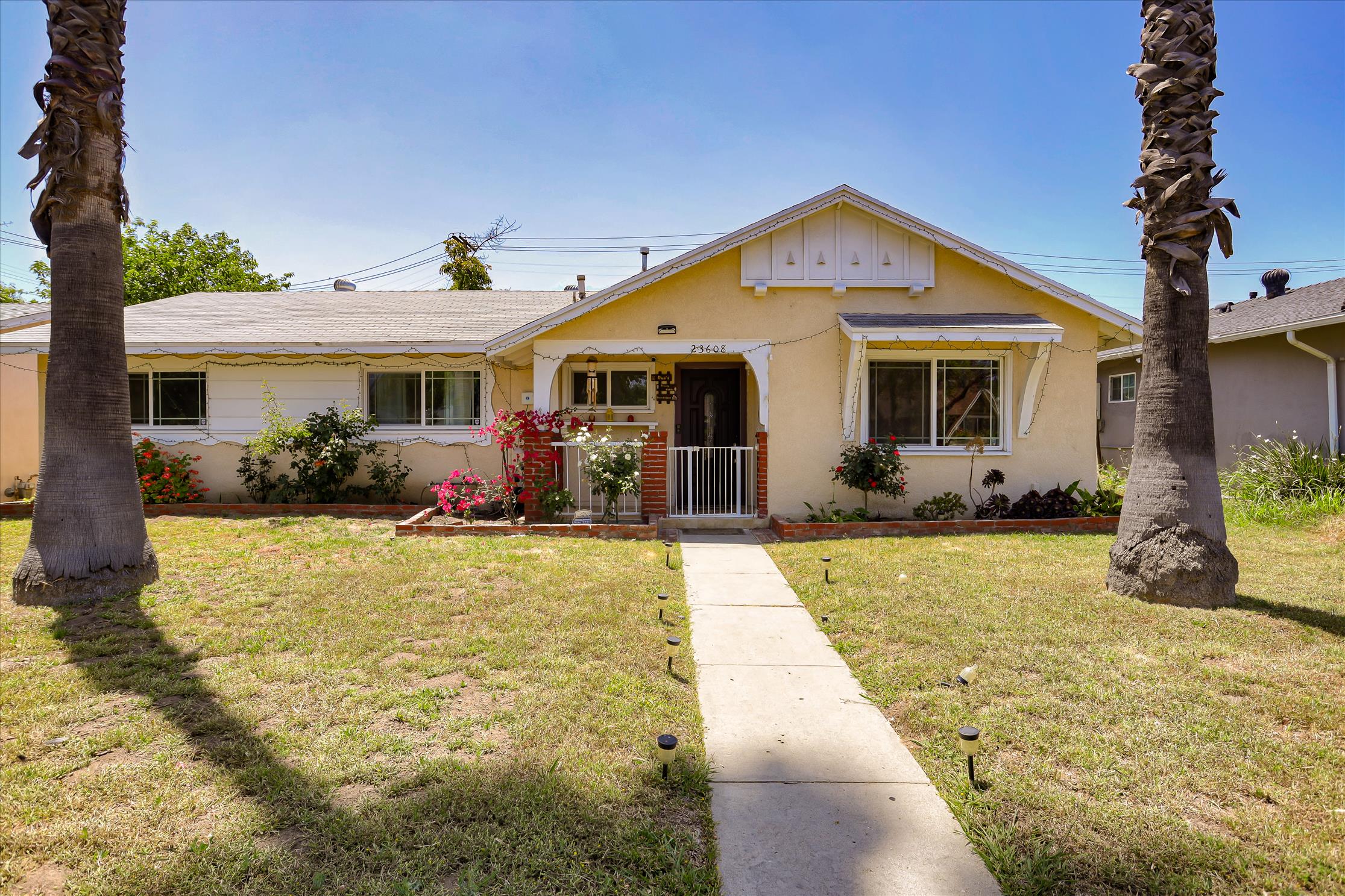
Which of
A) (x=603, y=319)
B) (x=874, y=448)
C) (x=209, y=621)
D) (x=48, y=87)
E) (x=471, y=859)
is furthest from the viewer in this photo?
(x=603, y=319)

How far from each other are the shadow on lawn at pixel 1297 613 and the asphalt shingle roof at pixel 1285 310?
27.3ft

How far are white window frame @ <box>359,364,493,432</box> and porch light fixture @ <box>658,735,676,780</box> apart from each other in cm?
937

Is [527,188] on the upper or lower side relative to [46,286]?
lower

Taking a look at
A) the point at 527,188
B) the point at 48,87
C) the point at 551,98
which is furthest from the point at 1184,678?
the point at 527,188

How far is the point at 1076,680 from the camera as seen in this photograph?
3990mm

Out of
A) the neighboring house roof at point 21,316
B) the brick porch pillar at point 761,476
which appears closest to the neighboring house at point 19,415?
the neighboring house roof at point 21,316

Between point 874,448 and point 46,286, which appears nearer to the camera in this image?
point 874,448

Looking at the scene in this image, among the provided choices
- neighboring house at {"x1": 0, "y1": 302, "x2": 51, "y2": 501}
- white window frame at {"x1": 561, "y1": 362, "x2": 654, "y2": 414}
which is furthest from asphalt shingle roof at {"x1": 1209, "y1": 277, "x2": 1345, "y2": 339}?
neighboring house at {"x1": 0, "y1": 302, "x2": 51, "y2": 501}

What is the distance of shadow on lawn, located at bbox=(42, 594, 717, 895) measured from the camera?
2.30 m

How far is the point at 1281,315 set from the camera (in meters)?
13.1

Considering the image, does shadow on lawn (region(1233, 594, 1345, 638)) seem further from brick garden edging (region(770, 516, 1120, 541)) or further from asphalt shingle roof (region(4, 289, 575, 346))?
asphalt shingle roof (region(4, 289, 575, 346))

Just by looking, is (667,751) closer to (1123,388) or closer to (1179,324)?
(1179,324)

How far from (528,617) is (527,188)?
44.9 ft

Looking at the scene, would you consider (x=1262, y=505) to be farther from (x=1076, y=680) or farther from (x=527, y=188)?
(x=527, y=188)
